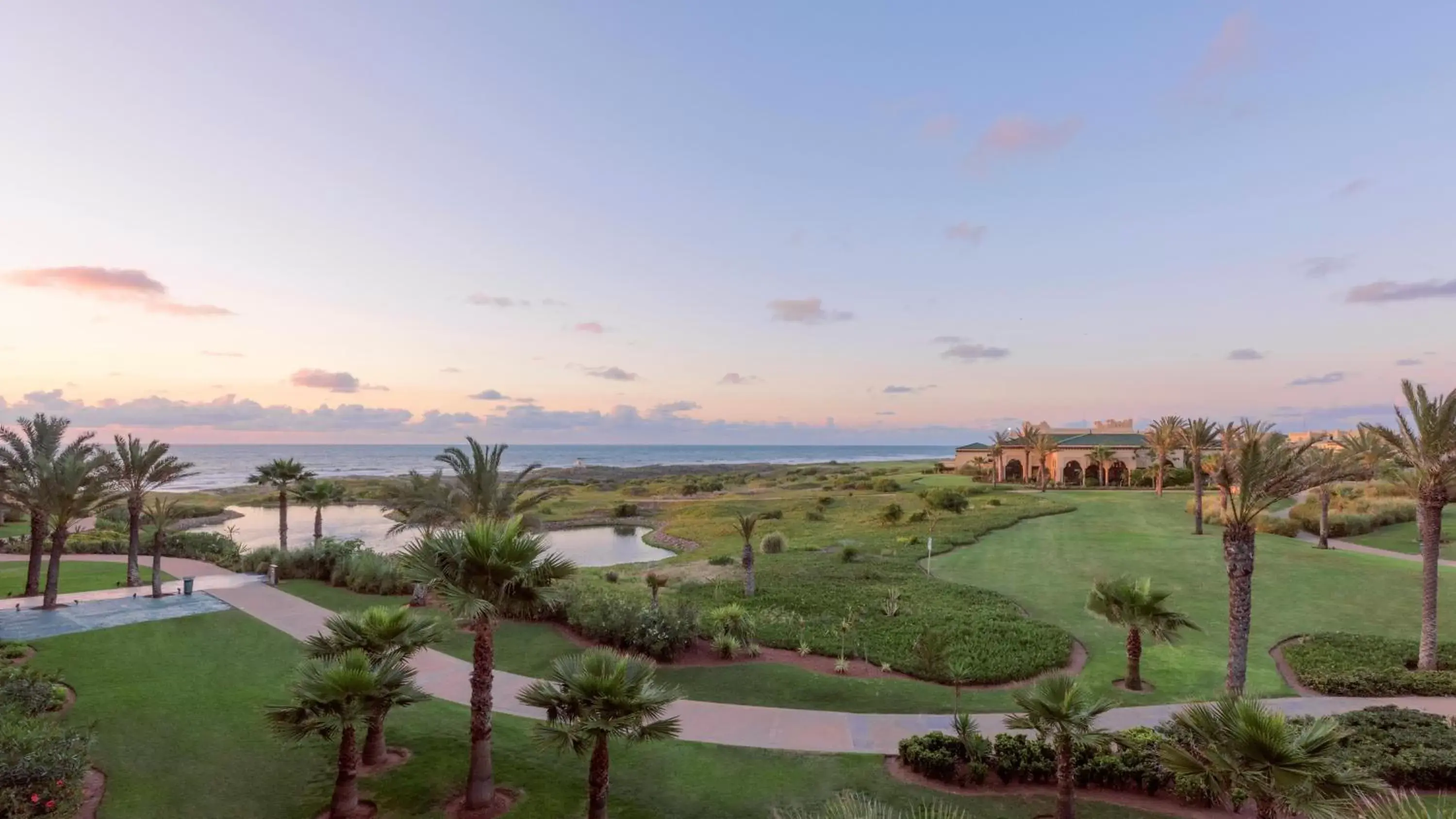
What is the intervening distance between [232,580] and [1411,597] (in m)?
47.9

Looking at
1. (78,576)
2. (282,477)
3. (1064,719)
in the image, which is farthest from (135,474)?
(1064,719)

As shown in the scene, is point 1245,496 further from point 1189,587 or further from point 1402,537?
point 1402,537

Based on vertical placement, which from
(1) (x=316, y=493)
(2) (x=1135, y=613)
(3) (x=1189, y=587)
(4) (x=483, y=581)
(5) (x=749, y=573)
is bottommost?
(3) (x=1189, y=587)

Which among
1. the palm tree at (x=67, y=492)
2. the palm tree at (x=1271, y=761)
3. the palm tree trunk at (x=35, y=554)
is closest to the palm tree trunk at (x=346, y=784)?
the palm tree at (x=1271, y=761)

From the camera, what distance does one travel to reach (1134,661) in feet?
55.7

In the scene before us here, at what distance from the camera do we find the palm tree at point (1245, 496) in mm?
15031

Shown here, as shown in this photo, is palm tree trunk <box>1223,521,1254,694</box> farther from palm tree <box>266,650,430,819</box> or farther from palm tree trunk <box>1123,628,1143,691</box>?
palm tree <box>266,650,430,819</box>

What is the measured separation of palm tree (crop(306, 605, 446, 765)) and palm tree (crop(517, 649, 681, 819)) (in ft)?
11.2

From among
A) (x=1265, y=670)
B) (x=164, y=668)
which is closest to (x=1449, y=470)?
(x=1265, y=670)

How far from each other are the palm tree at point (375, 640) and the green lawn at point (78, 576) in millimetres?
22593

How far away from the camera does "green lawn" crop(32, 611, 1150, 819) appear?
11195 mm

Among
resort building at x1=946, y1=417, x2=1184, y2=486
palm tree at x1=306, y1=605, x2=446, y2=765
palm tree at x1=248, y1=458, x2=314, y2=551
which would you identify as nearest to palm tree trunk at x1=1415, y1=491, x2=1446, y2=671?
palm tree at x1=306, y1=605, x2=446, y2=765

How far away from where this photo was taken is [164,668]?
17.4 meters

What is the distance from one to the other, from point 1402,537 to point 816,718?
142 feet
